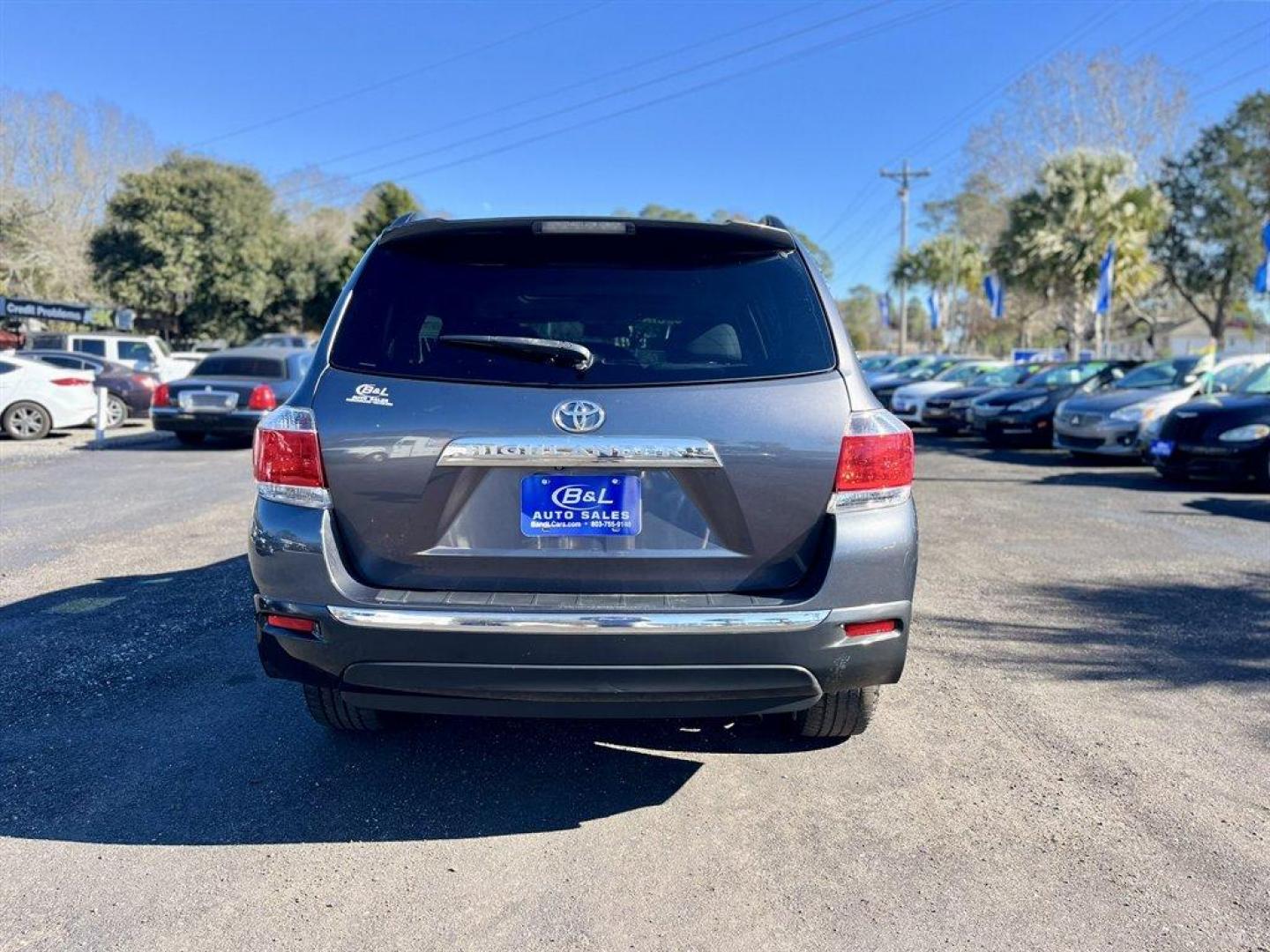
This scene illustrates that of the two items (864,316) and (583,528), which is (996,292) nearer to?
(583,528)

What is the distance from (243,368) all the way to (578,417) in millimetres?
12410

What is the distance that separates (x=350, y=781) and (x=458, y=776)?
37 cm

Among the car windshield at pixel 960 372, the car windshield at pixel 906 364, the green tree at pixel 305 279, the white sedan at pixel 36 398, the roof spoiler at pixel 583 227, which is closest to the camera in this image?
the roof spoiler at pixel 583 227

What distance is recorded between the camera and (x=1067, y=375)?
54.7ft

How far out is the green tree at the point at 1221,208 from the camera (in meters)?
35.3

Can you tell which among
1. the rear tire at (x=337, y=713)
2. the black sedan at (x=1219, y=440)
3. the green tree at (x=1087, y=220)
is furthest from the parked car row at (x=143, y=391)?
the green tree at (x=1087, y=220)

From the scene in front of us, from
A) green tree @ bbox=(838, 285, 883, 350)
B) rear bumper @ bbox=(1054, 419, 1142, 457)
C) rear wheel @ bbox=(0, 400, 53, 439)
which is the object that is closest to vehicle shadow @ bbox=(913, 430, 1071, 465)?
rear bumper @ bbox=(1054, 419, 1142, 457)

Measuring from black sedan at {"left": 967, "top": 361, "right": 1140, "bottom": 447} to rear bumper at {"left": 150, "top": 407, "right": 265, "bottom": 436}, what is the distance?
1143 cm

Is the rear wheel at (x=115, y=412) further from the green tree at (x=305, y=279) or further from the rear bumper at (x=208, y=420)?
the green tree at (x=305, y=279)

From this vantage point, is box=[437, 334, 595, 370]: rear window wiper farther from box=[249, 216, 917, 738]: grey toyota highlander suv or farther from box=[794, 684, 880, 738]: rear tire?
box=[794, 684, 880, 738]: rear tire

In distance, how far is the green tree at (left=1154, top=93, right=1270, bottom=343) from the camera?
3531 cm

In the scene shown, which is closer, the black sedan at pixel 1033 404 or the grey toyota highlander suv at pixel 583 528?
the grey toyota highlander suv at pixel 583 528

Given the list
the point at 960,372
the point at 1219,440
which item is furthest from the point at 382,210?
the point at 1219,440

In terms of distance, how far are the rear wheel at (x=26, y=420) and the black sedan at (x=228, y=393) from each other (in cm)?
247
